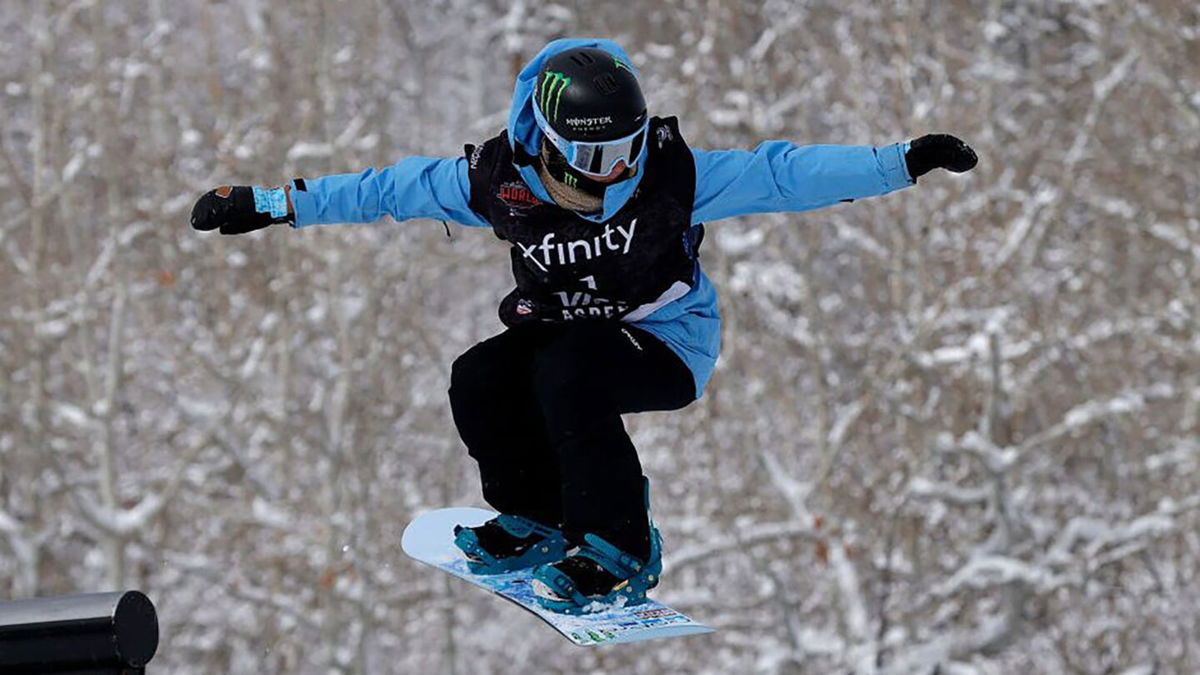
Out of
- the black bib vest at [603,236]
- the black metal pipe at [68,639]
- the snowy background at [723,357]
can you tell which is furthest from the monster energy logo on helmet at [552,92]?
the snowy background at [723,357]

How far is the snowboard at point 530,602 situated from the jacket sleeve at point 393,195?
0.83m

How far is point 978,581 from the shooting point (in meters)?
14.6

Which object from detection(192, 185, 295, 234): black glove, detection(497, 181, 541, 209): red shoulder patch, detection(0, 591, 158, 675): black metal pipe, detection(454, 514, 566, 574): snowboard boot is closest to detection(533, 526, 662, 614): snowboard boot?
detection(454, 514, 566, 574): snowboard boot

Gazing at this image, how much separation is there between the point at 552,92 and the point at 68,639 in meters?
1.56

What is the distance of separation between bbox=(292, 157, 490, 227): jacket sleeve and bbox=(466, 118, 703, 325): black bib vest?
51 millimetres

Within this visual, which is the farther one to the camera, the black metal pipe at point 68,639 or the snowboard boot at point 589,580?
the snowboard boot at point 589,580

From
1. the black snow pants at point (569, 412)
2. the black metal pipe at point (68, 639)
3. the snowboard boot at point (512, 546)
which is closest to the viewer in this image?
the black metal pipe at point (68, 639)

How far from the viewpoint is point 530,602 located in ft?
12.9

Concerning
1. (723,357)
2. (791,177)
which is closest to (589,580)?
(791,177)

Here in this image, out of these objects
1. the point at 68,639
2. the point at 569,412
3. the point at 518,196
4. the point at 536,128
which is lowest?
the point at 569,412

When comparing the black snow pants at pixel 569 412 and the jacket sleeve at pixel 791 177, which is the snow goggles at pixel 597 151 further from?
the black snow pants at pixel 569 412

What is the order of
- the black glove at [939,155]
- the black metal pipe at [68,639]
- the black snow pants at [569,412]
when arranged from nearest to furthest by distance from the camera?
the black metal pipe at [68,639]
the black glove at [939,155]
the black snow pants at [569,412]

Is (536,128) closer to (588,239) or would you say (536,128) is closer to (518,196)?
(518,196)

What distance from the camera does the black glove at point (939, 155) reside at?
3484 millimetres
